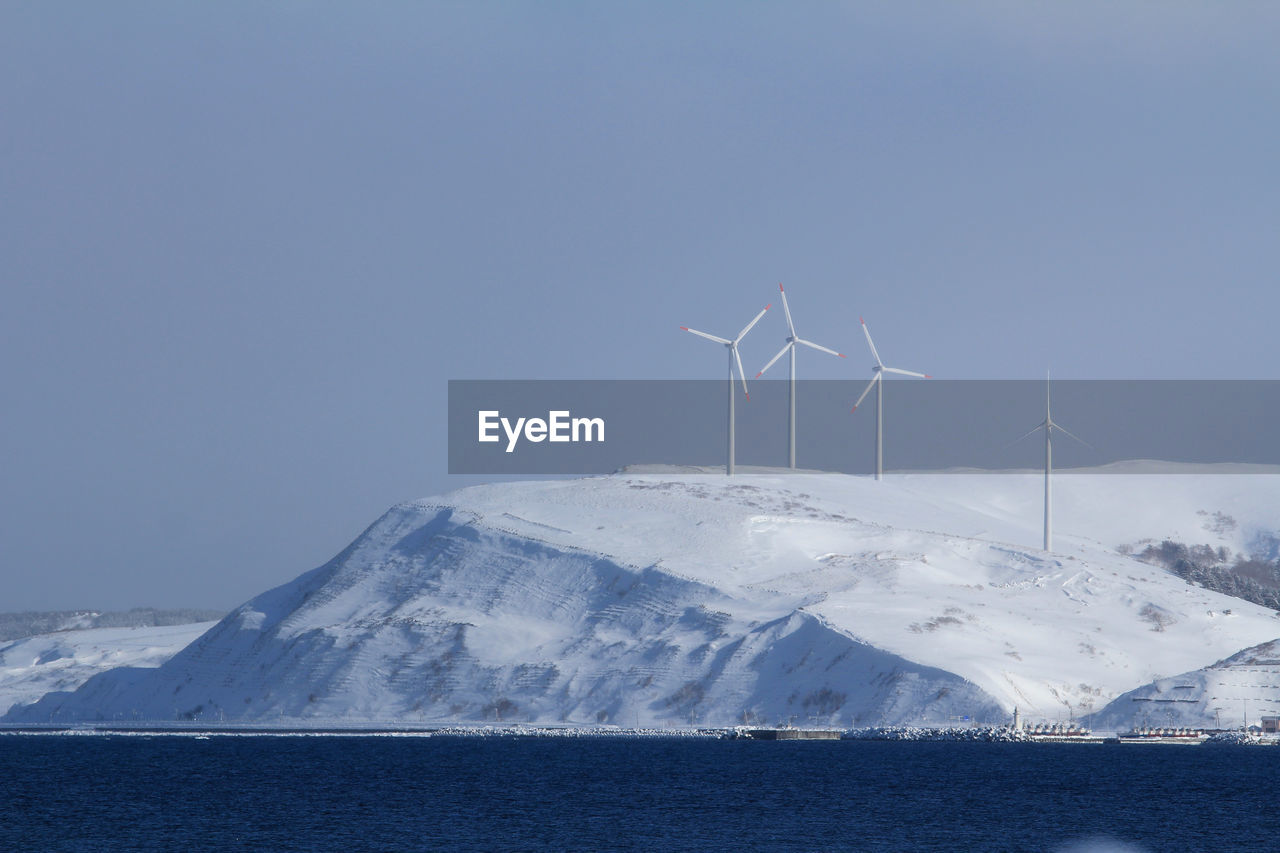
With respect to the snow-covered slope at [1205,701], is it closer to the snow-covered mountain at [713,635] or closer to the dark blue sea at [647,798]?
the dark blue sea at [647,798]

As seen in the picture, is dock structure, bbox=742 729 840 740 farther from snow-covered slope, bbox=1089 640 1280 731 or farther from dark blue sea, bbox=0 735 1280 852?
snow-covered slope, bbox=1089 640 1280 731

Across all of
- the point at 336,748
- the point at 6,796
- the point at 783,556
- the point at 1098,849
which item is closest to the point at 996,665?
the point at 783,556

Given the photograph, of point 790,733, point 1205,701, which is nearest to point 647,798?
point 790,733

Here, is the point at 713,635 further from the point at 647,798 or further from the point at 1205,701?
the point at 647,798

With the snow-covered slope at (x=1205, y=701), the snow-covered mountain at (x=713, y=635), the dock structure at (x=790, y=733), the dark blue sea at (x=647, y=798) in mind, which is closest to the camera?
the dark blue sea at (x=647, y=798)

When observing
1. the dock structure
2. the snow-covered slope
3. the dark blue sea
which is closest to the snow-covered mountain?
the dock structure

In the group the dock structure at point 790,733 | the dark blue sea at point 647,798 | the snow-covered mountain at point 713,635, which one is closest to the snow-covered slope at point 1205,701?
the dark blue sea at point 647,798

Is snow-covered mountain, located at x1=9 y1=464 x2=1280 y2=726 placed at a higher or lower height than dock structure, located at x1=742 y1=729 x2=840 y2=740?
higher
